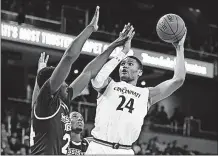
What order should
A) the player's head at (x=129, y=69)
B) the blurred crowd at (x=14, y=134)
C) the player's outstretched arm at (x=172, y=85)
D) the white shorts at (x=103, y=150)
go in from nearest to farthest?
1. the white shorts at (x=103, y=150)
2. the player's head at (x=129, y=69)
3. the player's outstretched arm at (x=172, y=85)
4. the blurred crowd at (x=14, y=134)

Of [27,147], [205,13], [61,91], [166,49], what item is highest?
[205,13]

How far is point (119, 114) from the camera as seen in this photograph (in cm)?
539

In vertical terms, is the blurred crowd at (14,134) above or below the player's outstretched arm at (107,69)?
below

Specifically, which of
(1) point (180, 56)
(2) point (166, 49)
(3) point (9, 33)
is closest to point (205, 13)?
(2) point (166, 49)

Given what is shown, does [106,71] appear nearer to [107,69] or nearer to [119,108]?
[107,69]

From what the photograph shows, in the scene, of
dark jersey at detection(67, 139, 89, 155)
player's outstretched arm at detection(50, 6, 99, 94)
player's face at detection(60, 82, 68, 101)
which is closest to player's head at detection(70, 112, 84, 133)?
dark jersey at detection(67, 139, 89, 155)

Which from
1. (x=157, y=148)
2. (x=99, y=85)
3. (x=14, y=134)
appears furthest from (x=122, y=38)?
(x=157, y=148)

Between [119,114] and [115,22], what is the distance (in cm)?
1610

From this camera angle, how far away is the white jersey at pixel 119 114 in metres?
5.35

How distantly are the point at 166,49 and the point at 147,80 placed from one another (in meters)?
3.47

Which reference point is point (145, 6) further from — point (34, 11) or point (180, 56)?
point (180, 56)

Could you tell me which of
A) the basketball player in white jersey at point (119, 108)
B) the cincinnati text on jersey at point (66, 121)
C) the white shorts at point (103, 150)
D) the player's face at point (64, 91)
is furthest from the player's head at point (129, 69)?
the cincinnati text on jersey at point (66, 121)

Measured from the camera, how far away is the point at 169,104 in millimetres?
23859

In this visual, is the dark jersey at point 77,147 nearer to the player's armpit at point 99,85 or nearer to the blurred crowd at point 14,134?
the player's armpit at point 99,85
